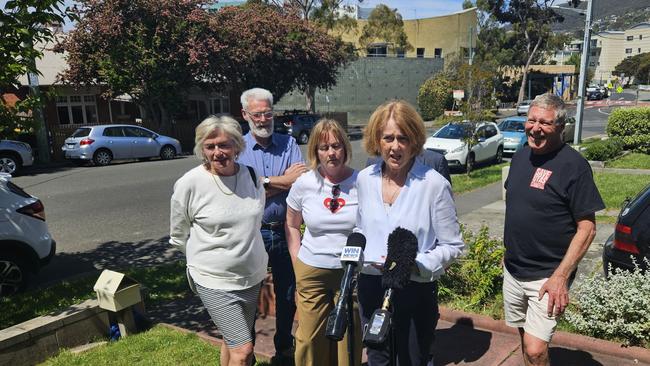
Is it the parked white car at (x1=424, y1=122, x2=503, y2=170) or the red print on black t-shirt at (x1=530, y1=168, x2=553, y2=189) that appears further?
the parked white car at (x1=424, y1=122, x2=503, y2=170)

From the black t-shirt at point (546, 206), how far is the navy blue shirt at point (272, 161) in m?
1.61

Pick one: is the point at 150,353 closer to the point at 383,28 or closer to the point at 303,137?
the point at 303,137

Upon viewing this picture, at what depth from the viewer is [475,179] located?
14.1 metres

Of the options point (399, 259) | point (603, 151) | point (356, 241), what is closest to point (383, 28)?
point (603, 151)

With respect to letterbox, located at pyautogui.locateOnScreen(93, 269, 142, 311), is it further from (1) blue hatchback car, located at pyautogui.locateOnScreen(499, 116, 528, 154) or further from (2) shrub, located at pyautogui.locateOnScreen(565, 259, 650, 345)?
(1) blue hatchback car, located at pyautogui.locateOnScreen(499, 116, 528, 154)

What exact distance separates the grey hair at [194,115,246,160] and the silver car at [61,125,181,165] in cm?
1674

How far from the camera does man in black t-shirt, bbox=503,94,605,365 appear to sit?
2713 mm

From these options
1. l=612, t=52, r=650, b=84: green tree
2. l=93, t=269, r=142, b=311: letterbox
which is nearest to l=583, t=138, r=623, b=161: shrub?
l=93, t=269, r=142, b=311: letterbox

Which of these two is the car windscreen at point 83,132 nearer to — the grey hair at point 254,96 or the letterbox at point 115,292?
the letterbox at point 115,292

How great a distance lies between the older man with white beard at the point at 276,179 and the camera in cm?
358

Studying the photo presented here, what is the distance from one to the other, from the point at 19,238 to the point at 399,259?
518cm

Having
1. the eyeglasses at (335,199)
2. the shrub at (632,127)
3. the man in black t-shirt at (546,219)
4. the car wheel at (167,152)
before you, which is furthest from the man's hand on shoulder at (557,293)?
the car wheel at (167,152)

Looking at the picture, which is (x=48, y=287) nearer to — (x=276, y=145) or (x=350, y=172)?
(x=276, y=145)

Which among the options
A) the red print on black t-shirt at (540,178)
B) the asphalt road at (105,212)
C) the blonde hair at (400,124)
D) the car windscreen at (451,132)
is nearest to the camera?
the blonde hair at (400,124)
